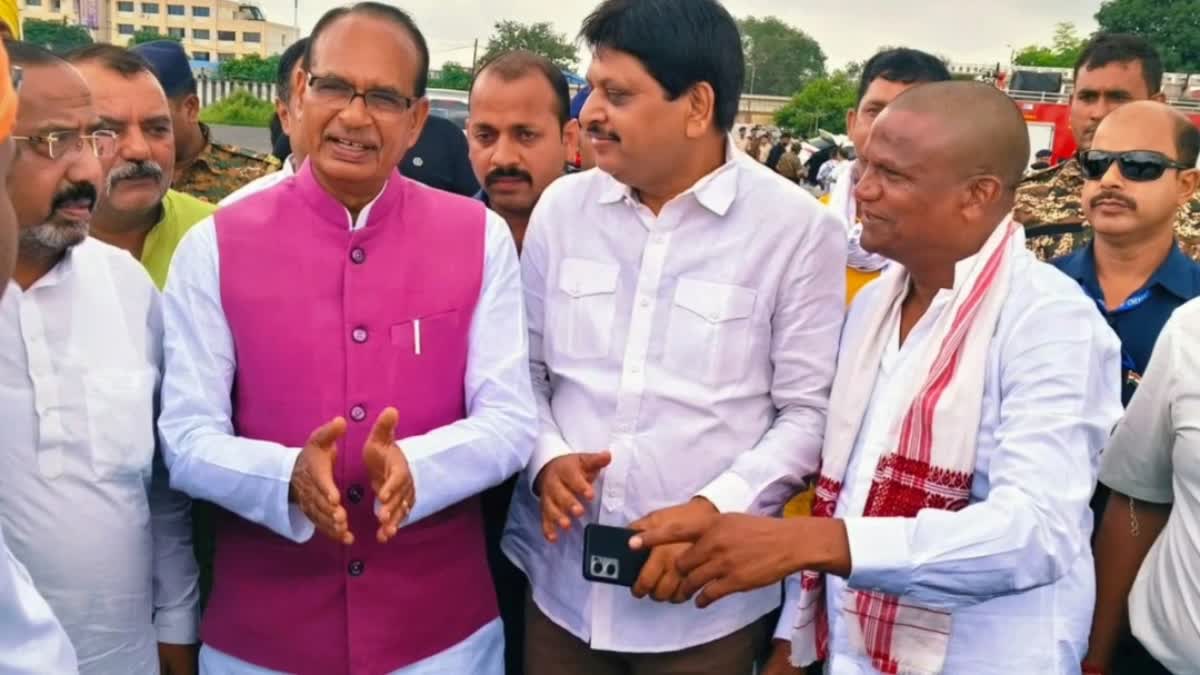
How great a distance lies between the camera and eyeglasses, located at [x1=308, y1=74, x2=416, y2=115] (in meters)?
2.44

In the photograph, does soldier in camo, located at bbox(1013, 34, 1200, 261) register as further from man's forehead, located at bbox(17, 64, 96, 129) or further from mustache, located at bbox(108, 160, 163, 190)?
man's forehead, located at bbox(17, 64, 96, 129)

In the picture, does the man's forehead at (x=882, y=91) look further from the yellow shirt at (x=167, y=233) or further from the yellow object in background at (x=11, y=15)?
the yellow object in background at (x=11, y=15)

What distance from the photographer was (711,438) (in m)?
2.57

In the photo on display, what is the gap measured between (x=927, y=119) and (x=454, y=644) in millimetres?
1616

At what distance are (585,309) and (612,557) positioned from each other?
2.30ft

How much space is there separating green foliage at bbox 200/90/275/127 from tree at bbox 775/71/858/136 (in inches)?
1137

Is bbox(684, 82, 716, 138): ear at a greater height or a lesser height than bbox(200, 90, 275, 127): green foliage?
greater

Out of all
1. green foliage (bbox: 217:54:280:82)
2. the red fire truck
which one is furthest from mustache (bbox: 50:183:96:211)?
green foliage (bbox: 217:54:280:82)

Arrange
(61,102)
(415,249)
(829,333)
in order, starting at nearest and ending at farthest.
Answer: (61,102)
(415,249)
(829,333)

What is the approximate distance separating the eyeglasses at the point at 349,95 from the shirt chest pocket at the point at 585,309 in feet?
1.95

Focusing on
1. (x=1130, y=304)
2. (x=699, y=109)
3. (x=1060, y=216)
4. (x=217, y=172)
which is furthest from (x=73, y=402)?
(x=1060, y=216)

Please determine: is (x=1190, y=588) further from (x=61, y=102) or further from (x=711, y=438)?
(x=61, y=102)

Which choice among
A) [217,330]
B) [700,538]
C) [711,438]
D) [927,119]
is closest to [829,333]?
[711,438]

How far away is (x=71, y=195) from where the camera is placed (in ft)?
7.41
